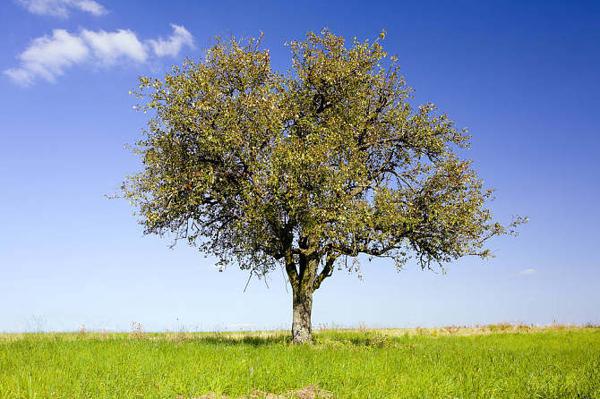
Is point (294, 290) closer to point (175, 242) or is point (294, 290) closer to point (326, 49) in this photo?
point (175, 242)

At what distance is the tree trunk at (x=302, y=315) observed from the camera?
3030cm

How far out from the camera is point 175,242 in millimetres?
31875

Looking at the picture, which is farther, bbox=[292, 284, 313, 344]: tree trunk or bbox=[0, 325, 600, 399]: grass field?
bbox=[292, 284, 313, 344]: tree trunk

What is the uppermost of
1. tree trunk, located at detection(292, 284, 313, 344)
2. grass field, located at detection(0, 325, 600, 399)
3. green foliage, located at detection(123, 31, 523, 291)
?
green foliage, located at detection(123, 31, 523, 291)

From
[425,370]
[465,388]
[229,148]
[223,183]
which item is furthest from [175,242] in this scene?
[465,388]

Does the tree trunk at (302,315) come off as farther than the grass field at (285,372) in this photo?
Yes

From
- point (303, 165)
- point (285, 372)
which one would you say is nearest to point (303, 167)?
point (303, 165)

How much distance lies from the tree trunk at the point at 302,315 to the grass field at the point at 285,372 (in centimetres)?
220

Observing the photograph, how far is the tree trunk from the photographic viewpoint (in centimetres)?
3030

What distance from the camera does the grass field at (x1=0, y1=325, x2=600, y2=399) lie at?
1579 centimetres

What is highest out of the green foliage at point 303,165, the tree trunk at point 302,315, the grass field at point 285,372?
the green foliage at point 303,165

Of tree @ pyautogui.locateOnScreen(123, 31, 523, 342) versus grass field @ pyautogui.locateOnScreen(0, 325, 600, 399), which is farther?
tree @ pyautogui.locateOnScreen(123, 31, 523, 342)

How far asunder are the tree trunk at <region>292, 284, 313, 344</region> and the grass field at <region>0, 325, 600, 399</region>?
86.5 inches

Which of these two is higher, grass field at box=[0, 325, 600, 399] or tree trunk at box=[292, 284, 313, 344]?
tree trunk at box=[292, 284, 313, 344]
